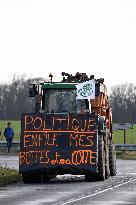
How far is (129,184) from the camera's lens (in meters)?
27.7

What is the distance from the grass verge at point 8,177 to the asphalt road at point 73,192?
0.42 meters

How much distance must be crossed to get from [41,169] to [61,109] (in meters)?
2.40

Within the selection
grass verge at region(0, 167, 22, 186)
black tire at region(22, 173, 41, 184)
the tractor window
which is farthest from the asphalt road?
the tractor window

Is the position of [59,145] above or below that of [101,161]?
above

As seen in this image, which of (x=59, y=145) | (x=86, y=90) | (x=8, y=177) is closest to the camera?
(x=8, y=177)

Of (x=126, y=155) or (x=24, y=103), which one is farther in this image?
(x=24, y=103)

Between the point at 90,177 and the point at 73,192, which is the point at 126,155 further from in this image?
the point at 73,192

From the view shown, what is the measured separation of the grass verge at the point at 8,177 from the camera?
27567 mm

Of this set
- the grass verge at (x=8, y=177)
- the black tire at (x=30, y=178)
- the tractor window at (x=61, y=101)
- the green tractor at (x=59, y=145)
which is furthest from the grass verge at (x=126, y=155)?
the green tractor at (x=59, y=145)

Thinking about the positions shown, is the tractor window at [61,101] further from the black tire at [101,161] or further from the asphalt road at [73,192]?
the asphalt road at [73,192]

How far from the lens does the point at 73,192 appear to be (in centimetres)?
2372

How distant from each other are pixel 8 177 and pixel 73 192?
5.29 metres

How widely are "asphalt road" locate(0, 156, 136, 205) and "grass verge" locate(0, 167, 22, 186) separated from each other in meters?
0.42

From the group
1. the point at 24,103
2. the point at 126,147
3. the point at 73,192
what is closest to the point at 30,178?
the point at 73,192
